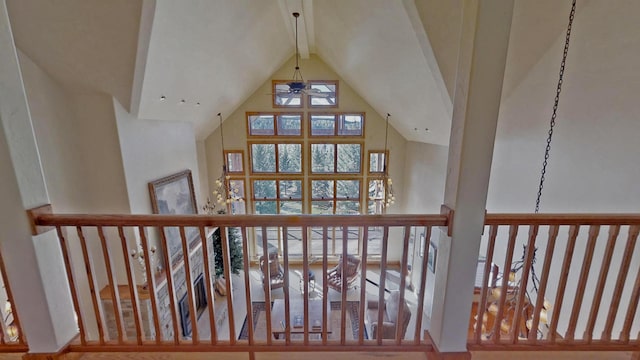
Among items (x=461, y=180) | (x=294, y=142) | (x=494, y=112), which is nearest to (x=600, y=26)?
(x=494, y=112)

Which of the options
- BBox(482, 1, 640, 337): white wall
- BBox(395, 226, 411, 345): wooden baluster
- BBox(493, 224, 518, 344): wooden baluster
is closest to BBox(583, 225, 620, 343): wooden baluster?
BBox(493, 224, 518, 344): wooden baluster

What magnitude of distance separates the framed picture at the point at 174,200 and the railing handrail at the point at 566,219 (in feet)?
12.9

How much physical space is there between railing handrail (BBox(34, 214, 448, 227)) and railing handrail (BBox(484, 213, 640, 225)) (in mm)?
335

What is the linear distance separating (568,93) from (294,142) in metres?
6.23

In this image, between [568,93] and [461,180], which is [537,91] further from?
[461,180]

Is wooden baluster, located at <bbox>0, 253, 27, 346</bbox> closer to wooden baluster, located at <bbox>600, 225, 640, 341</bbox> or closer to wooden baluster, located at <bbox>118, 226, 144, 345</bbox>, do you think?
wooden baluster, located at <bbox>118, 226, 144, 345</bbox>

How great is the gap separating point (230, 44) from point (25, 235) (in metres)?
3.94

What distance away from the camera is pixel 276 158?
812cm

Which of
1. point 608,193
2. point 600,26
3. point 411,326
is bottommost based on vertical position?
point 411,326

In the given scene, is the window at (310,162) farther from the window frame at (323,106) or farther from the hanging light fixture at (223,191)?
the hanging light fixture at (223,191)

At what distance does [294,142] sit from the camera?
8.01 meters

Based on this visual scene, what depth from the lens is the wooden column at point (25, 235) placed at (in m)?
1.41

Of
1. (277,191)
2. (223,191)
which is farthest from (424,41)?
(223,191)

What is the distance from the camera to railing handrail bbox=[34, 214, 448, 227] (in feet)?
5.16
